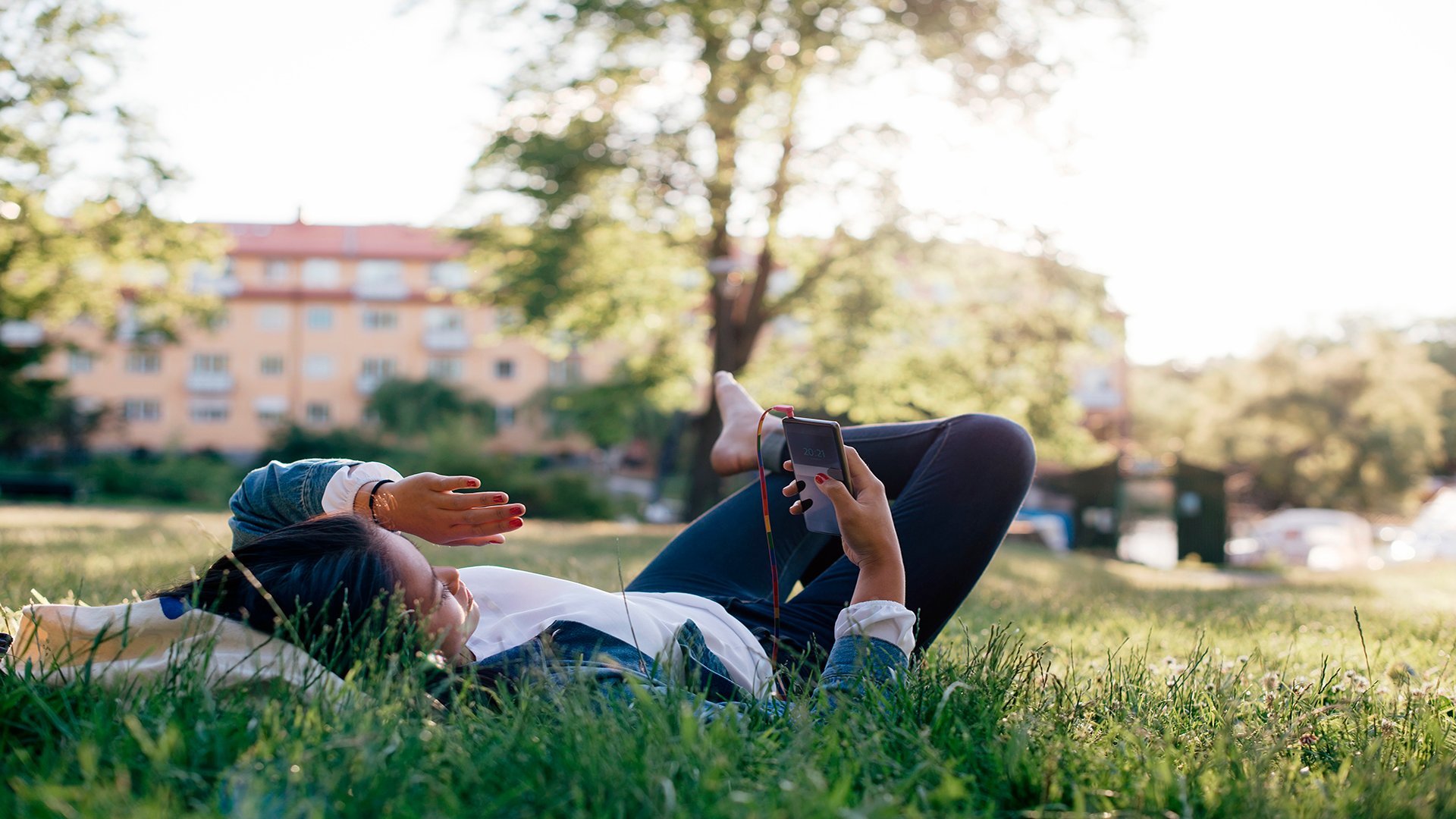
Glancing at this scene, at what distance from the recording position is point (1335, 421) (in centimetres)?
3891

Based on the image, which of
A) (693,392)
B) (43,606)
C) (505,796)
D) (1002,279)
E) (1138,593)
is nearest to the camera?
(505,796)

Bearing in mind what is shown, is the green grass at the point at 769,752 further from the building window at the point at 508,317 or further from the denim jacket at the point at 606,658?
the building window at the point at 508,317

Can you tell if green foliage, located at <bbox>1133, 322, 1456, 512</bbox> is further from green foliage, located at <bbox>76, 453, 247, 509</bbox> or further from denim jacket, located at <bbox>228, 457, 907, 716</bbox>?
denim jacket, located at <bbox>228, 457, 907, 716</bbox>

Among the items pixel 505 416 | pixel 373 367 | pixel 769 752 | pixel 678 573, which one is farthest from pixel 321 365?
pixel 769 752

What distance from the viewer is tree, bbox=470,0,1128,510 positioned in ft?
→ 50.4

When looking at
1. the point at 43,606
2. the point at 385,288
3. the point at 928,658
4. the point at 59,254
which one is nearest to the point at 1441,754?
the point at 928,658

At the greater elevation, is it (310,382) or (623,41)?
(623,41)

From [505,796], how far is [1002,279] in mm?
15898

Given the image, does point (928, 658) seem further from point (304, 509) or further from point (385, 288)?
point (385, 288)

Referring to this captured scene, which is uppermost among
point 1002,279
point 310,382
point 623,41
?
point 623,41

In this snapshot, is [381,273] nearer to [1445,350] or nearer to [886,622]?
[886,622]

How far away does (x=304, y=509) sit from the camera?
7.75 feet

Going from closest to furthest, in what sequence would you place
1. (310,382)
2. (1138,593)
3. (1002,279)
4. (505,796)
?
Answer: (505,796) < (1138,593) < (1002,279) < (310,382)

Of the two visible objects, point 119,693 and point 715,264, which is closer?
point 119,693
